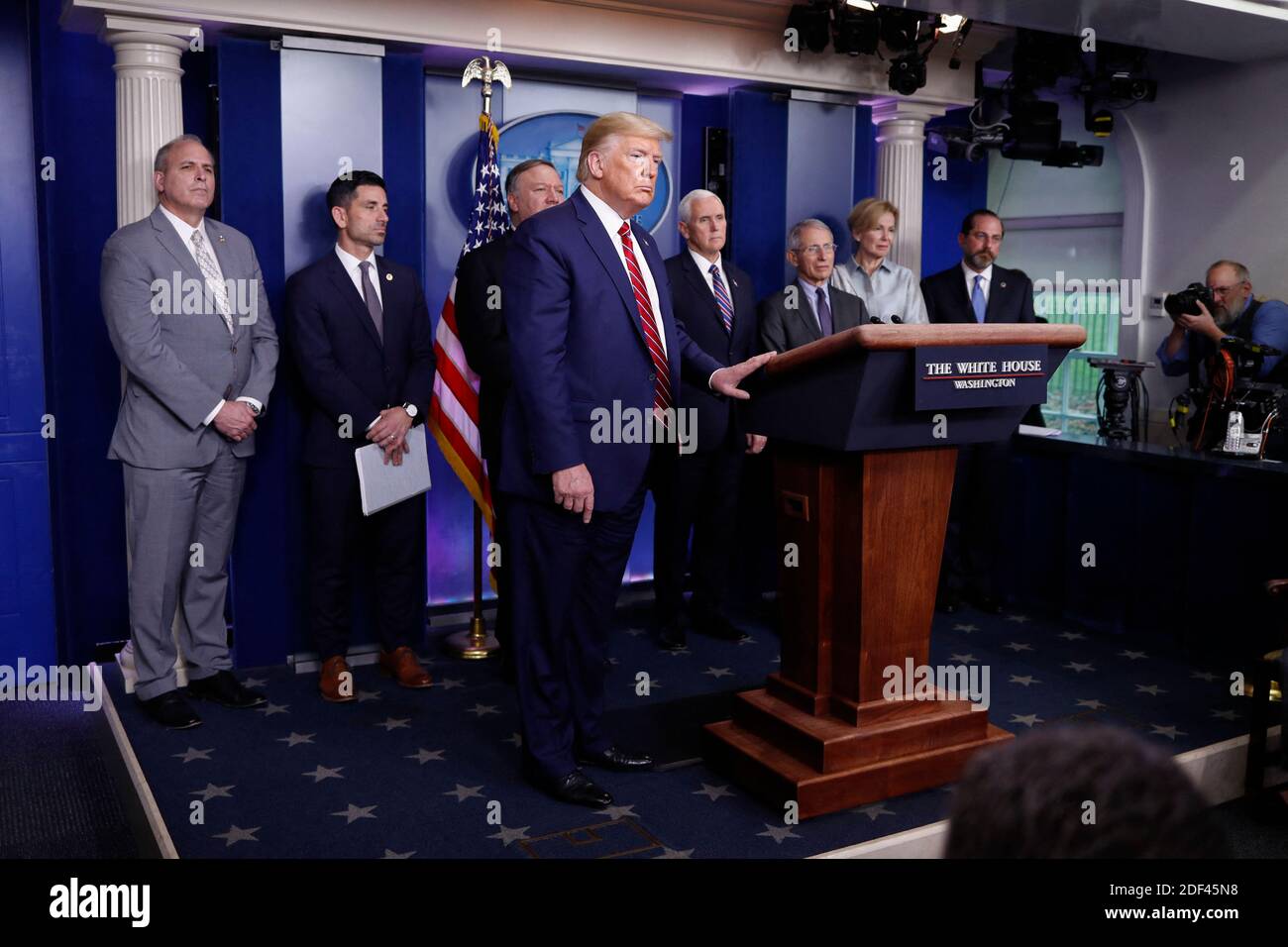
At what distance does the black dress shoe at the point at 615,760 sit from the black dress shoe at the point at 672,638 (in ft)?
4.42

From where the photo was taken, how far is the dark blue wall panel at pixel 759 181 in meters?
5.56

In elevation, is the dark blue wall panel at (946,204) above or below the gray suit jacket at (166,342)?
above

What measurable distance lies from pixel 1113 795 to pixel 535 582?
2.51 meters

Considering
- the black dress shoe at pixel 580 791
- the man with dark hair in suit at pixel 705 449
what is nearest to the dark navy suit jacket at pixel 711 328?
the man with dark hair in suit at pixel 705 449

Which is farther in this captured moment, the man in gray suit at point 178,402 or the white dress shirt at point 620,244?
the man in gray suit at point 178,402

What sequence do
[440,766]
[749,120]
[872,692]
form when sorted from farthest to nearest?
1. [749,120]
2. [440,766]
3. [872,692]

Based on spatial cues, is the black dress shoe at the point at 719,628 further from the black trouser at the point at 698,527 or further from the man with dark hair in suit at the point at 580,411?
the man with dark hair in suit at the point at 580,411

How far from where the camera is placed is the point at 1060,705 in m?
4.17

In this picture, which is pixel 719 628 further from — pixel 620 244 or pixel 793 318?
pixel 620 244

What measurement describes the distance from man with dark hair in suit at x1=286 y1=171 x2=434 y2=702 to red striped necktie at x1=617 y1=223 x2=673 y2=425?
141 centimetres

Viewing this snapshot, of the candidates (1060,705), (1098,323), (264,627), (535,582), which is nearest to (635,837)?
(535,582)

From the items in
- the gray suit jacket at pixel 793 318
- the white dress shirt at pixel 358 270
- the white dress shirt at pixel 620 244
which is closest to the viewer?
the white dress shirt at pixel 620 244
